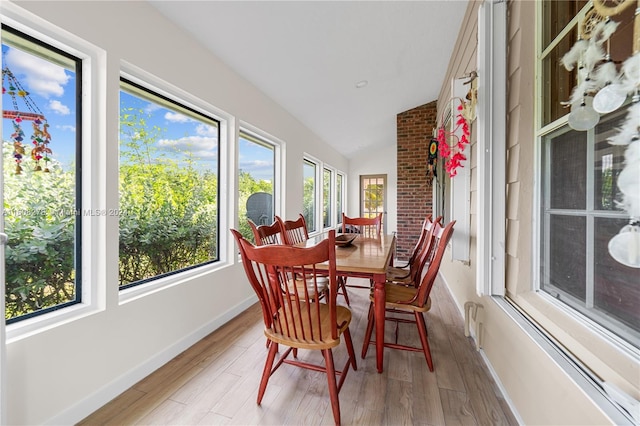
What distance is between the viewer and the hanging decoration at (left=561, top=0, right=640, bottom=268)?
732mm

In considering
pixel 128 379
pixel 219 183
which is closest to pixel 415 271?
pixel 219 183

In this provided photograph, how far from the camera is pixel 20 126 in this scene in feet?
4.08

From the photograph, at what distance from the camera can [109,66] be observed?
4.92ft

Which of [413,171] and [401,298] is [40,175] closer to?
[401,298]

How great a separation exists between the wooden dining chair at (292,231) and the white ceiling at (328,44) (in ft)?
4.95

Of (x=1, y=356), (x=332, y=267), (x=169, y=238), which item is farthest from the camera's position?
(x=169, y=238)

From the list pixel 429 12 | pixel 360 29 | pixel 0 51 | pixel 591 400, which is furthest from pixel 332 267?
pixel 429 12

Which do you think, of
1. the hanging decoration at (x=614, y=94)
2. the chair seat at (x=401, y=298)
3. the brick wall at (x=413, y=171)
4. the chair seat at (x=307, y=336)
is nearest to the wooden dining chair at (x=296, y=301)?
the chair seat at (x=307, y=336)

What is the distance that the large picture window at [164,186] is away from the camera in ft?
5.73

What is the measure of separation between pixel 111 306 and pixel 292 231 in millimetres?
1528

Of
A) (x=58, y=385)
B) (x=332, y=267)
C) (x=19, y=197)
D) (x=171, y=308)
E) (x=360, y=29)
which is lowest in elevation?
(x=58, y=385)

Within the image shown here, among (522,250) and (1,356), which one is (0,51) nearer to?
(1,356)

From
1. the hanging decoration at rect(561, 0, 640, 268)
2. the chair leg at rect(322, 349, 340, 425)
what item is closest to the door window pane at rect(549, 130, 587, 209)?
the hanging decoration at rect(561, 0, 640, 268)

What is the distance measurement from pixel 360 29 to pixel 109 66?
→ 6.11ft
